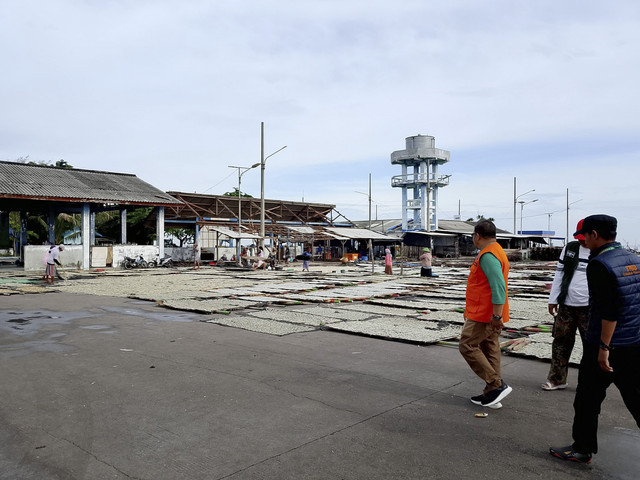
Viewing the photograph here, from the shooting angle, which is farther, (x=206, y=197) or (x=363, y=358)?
(x=206, y=197)

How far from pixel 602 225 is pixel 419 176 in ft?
214

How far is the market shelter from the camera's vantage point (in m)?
28.9

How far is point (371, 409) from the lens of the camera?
488cm

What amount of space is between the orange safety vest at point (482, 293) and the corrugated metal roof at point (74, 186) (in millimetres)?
28204

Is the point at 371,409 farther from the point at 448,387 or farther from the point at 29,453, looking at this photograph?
the point at 29,453

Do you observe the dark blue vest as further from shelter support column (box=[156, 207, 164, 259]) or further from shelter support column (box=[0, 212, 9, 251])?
shelter support column (box=[0, 212, 9, 251])

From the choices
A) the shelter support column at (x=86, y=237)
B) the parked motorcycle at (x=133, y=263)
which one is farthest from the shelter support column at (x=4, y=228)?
the parked motorcycle at (x=133, y=263)

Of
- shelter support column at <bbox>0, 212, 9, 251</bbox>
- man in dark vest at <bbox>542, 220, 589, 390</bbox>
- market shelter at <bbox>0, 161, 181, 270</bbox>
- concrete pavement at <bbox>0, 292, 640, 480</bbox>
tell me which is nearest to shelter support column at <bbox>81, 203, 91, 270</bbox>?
market shelter at <bbox>0, 161, 181, 270</bbox>

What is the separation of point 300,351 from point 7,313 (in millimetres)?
7782

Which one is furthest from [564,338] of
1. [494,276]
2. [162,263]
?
[162,263]

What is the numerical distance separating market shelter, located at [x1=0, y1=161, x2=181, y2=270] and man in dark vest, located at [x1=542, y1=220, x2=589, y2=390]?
28.6 metres

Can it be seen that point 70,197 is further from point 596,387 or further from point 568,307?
point 596,387

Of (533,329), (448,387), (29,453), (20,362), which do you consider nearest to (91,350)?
(20,362)

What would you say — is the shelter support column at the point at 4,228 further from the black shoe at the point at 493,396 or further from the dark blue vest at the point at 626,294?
the dark blue vest at the point at 626,294
